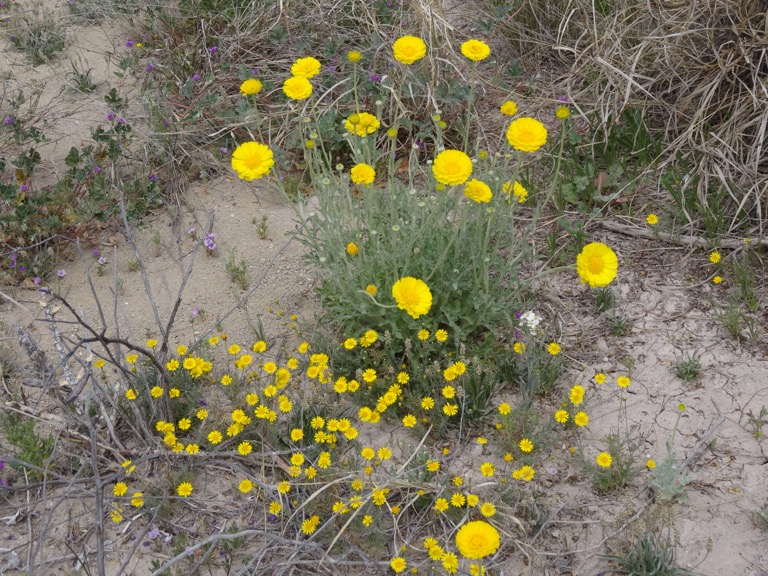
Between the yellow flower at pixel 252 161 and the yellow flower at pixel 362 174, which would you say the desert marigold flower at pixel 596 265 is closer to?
the yellow flower at pixel 362 174

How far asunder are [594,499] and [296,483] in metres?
0.99

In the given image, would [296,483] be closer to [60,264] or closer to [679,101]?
[60,264]

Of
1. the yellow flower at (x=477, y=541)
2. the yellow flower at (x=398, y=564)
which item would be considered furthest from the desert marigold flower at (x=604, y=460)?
the yellow flower at (x=398, y=564)

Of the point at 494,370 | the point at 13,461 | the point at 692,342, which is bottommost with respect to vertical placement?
the point at 692,342

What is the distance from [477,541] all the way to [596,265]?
2.90 ft

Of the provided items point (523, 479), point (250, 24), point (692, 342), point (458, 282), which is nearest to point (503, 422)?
point (523, 479)

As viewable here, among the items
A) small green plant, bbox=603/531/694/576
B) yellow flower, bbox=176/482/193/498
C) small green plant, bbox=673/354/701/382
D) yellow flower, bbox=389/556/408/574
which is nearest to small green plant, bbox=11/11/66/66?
yellow flower, bbox=176/482/193/498

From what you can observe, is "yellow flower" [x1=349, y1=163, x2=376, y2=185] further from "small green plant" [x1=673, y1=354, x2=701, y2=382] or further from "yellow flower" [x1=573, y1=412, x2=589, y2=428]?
"small green plant" [x1=673, y1=354, x2=701, y2=382]

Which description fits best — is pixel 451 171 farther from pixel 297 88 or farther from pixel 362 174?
pixel 297 88

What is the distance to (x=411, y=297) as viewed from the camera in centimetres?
249

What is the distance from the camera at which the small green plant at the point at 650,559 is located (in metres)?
2.18

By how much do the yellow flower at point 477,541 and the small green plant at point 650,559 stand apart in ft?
1.46

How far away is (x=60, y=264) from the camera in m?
3.67

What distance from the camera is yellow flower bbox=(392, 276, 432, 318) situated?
2482 mm
